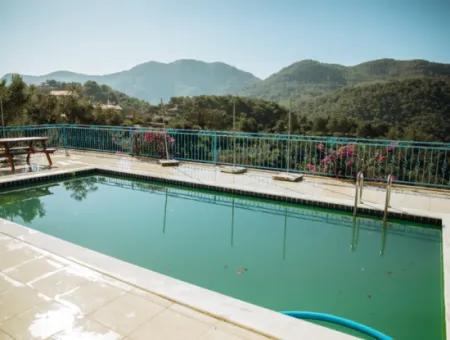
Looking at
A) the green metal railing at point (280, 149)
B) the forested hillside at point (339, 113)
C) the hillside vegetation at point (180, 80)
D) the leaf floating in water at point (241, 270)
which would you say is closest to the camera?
the leaf floating in water at point (241, 270)

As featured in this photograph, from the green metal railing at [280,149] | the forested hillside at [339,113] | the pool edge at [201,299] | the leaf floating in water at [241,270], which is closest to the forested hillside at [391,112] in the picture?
the forested hillside at [339,113]

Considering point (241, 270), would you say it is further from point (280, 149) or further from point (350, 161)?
Result: point (280, 149)

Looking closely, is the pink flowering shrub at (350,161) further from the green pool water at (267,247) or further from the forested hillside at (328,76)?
the forested hillside at (328,76)

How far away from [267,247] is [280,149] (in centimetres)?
535

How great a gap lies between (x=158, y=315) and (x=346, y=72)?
57.8 meters

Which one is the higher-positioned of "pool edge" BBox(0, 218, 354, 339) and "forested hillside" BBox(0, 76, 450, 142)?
"forested hillside" BBox(0, 76, 450, 142)

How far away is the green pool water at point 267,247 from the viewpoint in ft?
Result: 10.2

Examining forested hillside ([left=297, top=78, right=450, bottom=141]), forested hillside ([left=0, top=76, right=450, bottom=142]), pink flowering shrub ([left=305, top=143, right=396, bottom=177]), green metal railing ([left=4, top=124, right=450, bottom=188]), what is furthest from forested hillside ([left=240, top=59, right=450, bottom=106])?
pink flowering shrub ([left=305, top=143, right=396, bottom=177])

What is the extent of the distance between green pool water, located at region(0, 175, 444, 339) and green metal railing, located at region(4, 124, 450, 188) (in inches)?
66.0

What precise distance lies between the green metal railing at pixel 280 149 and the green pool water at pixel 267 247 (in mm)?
1676

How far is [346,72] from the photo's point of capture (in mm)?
53875

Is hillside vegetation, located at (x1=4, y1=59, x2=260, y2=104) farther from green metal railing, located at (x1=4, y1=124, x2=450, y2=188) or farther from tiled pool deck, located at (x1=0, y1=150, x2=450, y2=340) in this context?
tiled pool deck, located at (x1=0, y1=150, x2=450, y2=340)

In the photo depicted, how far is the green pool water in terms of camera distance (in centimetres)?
311

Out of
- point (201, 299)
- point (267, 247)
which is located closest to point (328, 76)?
point (267, 247)
